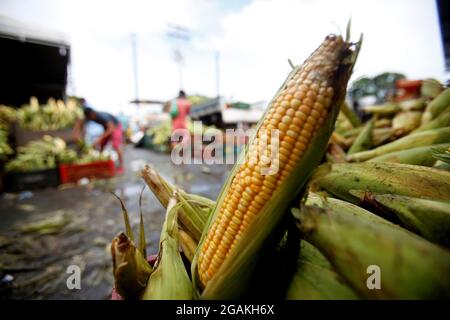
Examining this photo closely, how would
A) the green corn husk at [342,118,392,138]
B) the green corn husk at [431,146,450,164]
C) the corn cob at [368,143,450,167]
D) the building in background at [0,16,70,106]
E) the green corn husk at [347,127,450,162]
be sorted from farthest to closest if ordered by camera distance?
the building in background at [0,16,70,106] < the green corn husk at [342,118,392,138] < the green corn husk at [347,127,450,162] < the corn cob at [368,143,450,167] < the green corn husk at [431,146,450,164]

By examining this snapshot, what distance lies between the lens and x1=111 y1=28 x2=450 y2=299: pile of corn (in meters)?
0.49

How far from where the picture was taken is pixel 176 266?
773 millimetres

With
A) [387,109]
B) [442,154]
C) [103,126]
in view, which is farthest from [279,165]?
[103,126]

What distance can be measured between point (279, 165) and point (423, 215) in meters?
0.45

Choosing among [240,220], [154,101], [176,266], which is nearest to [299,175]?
[240,220]

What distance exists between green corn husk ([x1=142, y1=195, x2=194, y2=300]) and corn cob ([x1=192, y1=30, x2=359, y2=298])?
8 cm

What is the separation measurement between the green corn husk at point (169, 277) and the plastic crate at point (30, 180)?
5.83 metres

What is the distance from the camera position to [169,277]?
0.73 metres

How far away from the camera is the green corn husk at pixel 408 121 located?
1964mm

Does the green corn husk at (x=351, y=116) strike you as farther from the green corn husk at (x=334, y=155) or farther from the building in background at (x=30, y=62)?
the building in background at (x=30, y=62)

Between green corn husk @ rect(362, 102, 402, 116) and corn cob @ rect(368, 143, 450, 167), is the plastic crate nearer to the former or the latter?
green corn husk @ rect(362, 102, 402, 116)

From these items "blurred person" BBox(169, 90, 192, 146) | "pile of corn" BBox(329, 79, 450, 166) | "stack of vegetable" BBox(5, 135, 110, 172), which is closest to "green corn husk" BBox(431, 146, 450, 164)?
"pile of corn" BBox(329, 79, 450, 166)

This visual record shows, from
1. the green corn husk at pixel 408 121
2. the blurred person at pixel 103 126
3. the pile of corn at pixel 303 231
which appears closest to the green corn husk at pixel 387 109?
the green corn husk at pixel 408 121
